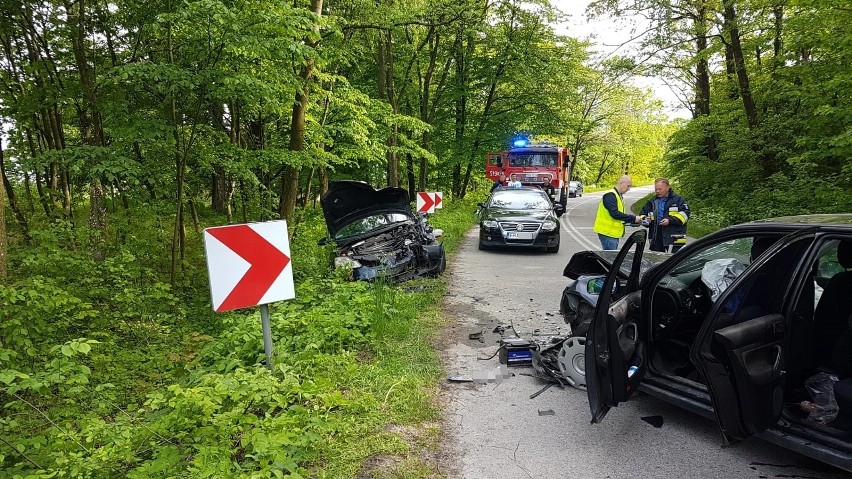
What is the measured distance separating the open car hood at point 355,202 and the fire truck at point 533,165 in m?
12.6

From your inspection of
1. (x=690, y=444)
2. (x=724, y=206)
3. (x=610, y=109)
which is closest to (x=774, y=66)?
(x=724, y=206)

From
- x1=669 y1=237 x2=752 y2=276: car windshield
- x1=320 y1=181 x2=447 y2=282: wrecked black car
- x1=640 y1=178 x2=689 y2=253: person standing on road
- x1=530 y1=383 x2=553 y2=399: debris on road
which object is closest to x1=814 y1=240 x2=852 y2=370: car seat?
x1=669 y1=237 x2=752 y2=276: car windshield

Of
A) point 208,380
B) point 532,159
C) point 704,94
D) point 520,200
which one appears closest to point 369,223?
point 208,380

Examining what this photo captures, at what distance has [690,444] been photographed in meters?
3.12

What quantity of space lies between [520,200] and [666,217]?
4949 millimetres

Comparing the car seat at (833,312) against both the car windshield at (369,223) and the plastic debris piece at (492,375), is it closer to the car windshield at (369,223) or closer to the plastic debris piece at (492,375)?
the plastic debris piece at (492,375)

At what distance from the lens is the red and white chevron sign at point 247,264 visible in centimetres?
313

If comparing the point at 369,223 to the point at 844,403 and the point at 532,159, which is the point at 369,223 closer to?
the point at 844,403

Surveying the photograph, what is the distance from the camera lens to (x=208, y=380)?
3096mm

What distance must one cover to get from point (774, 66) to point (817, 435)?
15.1 m

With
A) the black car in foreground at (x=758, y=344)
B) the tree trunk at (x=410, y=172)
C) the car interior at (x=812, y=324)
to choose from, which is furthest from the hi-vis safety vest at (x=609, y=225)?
the tree trunk at (x=410, y=172)

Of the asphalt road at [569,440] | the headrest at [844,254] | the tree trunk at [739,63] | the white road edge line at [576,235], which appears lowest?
the asphalt road at [569,440]

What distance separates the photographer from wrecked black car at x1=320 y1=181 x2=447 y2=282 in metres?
7.04

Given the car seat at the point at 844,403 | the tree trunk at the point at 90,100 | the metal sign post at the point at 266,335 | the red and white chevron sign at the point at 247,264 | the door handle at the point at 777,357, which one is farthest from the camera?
the tree trunk at the point at 90,100
